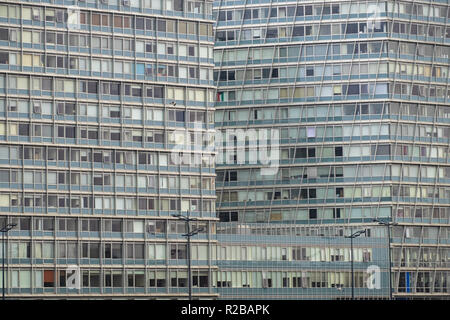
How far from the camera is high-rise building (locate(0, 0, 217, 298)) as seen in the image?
433 feet

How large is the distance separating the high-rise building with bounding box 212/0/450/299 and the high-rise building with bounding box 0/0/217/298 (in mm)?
25777

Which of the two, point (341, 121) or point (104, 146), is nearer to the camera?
point (104, 146)

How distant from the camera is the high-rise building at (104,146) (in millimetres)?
131875

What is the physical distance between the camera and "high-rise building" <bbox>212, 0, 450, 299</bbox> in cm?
16612

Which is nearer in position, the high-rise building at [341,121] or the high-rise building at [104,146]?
the high-rise building at [104,146]

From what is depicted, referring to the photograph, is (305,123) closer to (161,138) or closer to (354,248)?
(354,248)

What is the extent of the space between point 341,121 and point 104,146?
44.0 metres

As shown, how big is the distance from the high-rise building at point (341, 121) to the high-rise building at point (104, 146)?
84.6ft

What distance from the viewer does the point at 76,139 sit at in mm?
135000

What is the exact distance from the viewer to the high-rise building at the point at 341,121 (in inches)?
6540

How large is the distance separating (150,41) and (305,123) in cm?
3608

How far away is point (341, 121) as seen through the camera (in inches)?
6565

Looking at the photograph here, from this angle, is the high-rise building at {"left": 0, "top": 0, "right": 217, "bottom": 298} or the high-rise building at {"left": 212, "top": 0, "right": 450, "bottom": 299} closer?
the high-rise building at {"left": 0, "top": 0, "right": 217, "bottom": 298}

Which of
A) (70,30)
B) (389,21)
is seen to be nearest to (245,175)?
(389,21)
